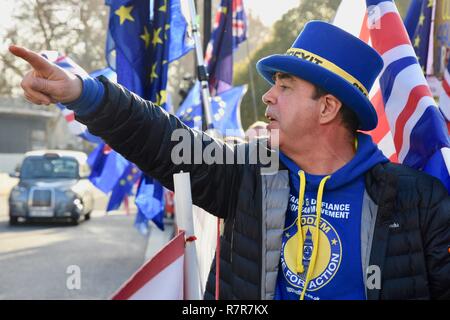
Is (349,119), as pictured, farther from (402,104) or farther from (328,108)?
(402,104)

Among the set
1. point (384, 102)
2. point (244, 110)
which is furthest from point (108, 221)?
point (384, 102)

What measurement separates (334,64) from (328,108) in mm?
162

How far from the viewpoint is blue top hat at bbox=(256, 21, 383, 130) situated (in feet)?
7.09

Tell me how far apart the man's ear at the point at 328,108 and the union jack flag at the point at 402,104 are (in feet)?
1.45

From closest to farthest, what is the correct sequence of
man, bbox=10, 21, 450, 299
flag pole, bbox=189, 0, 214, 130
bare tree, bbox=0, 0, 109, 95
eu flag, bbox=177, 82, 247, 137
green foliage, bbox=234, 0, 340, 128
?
1. man, bbox=10, 21, 450, 299
2. flag pole, bbox=189, 0, 214, 130
3. eu flag, bbox=177, 82, 247, 137
4. green foliage, bbox=234, 0, 340, 128
5. bare tree, bbox=0, 0, 109, 95

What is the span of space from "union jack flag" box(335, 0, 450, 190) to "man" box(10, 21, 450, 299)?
0.91 ft

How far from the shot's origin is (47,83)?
5.60 ft

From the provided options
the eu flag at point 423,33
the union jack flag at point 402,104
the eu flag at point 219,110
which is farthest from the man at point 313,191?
the eu flag at point 219,110

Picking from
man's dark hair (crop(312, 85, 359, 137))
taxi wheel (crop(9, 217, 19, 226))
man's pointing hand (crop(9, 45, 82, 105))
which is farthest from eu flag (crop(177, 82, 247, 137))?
taxi wheel (crop(9, 217, 19, 226))

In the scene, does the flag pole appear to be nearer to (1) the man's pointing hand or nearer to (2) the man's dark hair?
(2) the man's dark hair

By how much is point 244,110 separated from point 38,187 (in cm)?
499

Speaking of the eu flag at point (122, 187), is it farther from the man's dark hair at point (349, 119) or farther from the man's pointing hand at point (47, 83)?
the man's pointing hand at point (47, 83)

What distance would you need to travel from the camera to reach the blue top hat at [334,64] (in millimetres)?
2162
